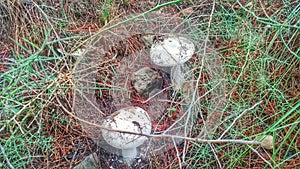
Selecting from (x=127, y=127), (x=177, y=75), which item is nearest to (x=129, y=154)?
A: (x=127, y=127)

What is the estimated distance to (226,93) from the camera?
1559mm

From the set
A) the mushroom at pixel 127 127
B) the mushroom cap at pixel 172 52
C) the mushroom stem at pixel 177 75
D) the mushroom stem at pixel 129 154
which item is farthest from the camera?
the mushroom stem at pixel 177 75

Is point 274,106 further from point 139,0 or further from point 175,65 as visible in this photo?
point 139,0

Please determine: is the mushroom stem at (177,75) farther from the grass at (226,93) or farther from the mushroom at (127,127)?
the mushroom at (127,127)

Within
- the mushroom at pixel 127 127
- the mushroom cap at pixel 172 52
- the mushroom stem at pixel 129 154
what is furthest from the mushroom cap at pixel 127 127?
the mushroom cap at pixel 172 52

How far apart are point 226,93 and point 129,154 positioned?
53cm

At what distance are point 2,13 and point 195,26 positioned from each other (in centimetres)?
104

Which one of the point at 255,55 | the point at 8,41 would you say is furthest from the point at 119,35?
the point at 255,55

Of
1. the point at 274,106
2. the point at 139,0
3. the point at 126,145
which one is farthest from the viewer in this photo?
the point at 139,0

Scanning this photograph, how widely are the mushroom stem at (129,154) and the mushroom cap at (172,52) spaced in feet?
1.40

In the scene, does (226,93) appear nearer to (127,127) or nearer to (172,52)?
(172,52)

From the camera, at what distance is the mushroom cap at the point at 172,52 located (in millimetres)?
1530

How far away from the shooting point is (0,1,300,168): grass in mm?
1371

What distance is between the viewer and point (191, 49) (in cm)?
→ 155
